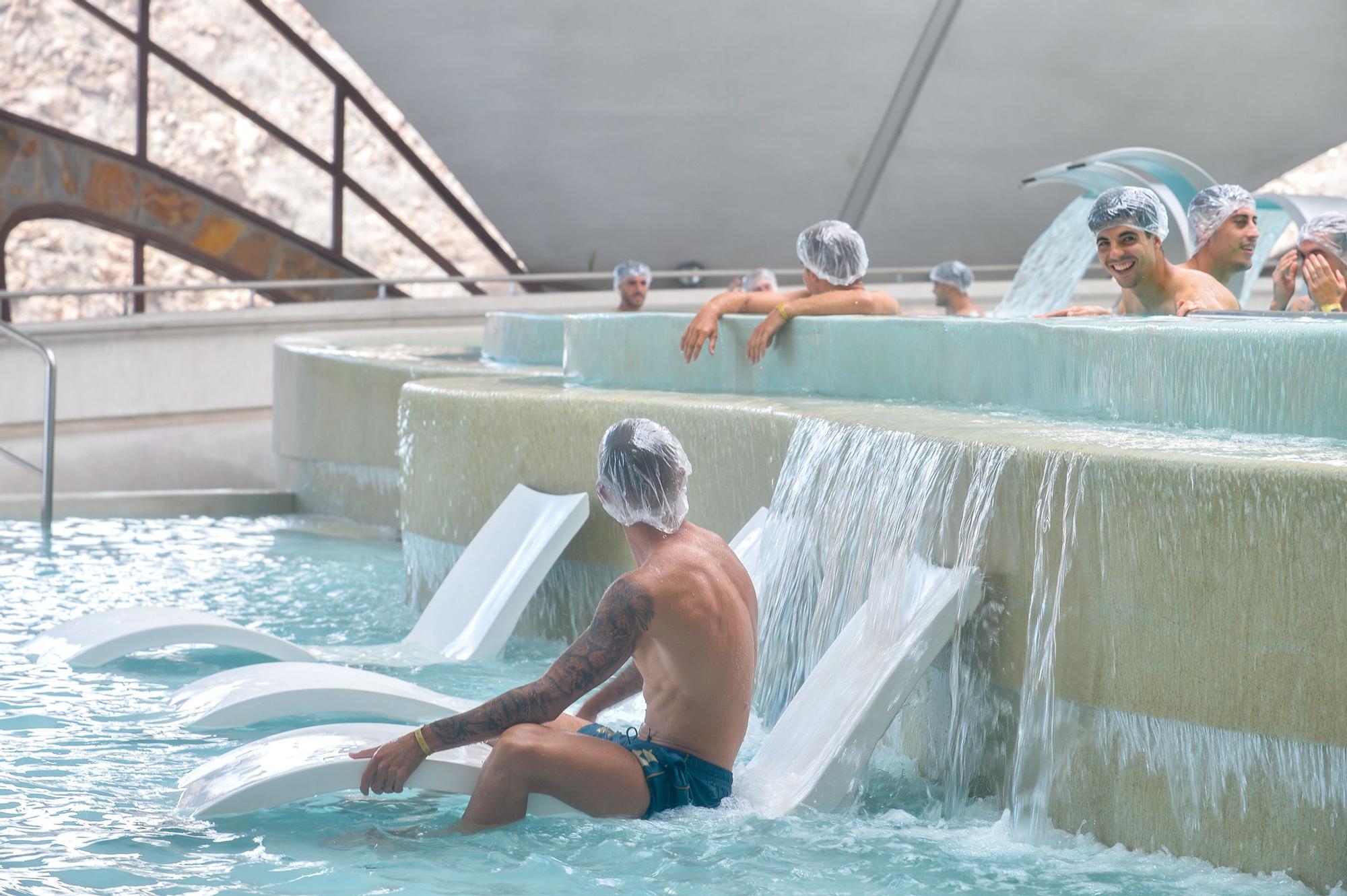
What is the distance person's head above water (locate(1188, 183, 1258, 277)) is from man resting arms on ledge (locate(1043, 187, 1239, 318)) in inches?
13.4

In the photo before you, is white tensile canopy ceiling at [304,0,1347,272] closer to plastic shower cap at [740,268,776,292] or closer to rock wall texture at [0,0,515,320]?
rock wall texture at [0,0,515,320]

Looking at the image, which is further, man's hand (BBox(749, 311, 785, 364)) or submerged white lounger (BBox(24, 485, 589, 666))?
man's hand (BBox(749, 311, 785, 364))

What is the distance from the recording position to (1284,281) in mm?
6344

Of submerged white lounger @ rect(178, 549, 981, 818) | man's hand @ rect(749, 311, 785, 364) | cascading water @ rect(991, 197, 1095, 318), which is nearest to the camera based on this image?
submerged white lounger @ rect(178, 549, 981, 818)

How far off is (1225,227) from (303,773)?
145 inches

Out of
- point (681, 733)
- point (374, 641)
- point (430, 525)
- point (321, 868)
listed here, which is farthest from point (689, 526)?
point (430, 525)

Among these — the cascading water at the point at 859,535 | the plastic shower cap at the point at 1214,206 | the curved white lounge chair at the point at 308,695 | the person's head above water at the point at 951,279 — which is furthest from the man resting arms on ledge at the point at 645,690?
the person's head above water at the point at 951,279

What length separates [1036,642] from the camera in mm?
3240

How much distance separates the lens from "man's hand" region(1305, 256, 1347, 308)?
5.27m

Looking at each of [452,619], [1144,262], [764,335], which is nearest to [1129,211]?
[1144,262]

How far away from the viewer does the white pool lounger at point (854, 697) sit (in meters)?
3.25

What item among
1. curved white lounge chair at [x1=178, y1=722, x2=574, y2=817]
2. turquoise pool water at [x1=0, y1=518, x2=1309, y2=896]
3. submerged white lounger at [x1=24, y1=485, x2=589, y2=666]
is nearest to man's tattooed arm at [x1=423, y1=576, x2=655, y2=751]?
curved white lounge chair at [x1=178, y1=722, x2=574, y2=817]

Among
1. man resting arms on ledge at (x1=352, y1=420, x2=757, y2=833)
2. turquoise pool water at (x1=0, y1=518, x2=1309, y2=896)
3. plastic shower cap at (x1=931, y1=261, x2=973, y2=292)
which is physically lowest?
turquoise pool water at (x1=0, y1=518, x2=1309, y2=896)

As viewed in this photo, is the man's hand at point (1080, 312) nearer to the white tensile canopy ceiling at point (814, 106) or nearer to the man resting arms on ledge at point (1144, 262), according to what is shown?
the man resting arms on ledge at point (1144, 262)
